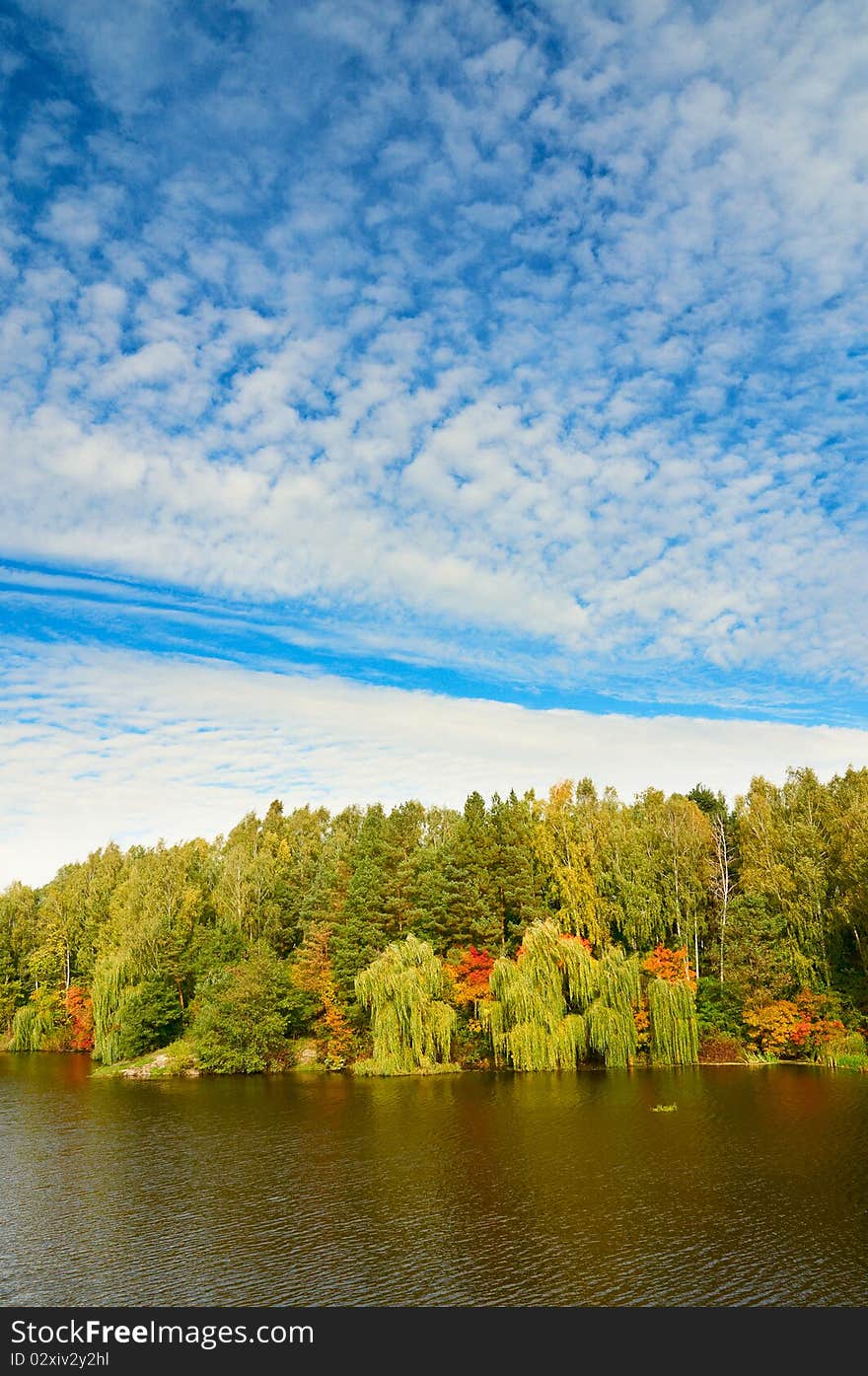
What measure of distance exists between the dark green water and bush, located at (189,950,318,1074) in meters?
9.48

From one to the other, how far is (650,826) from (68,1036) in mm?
A: 51144

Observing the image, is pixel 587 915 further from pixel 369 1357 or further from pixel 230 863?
pixel 369 1357

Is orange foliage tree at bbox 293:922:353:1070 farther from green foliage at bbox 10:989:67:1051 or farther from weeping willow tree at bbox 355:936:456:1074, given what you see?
green foliage at bbox 10:989:67:1051

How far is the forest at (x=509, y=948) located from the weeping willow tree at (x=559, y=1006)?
12 cm

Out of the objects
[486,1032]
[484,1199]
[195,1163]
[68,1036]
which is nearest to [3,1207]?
[195,1163]

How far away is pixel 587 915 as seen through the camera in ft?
188

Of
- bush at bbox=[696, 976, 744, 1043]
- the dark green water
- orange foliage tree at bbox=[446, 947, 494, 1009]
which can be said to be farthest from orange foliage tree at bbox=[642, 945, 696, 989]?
the dark green water

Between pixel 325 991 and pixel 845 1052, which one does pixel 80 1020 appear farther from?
pixel 845 1052

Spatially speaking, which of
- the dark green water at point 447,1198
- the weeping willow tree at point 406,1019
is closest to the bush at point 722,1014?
the dark green water at point 447,1198

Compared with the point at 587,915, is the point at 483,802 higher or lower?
higher

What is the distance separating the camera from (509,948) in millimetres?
55812

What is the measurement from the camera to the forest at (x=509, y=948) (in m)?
49.5

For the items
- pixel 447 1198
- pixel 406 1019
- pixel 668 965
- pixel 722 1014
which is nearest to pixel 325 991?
pixel 406 1019

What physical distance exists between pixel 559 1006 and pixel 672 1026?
740 centimetres
